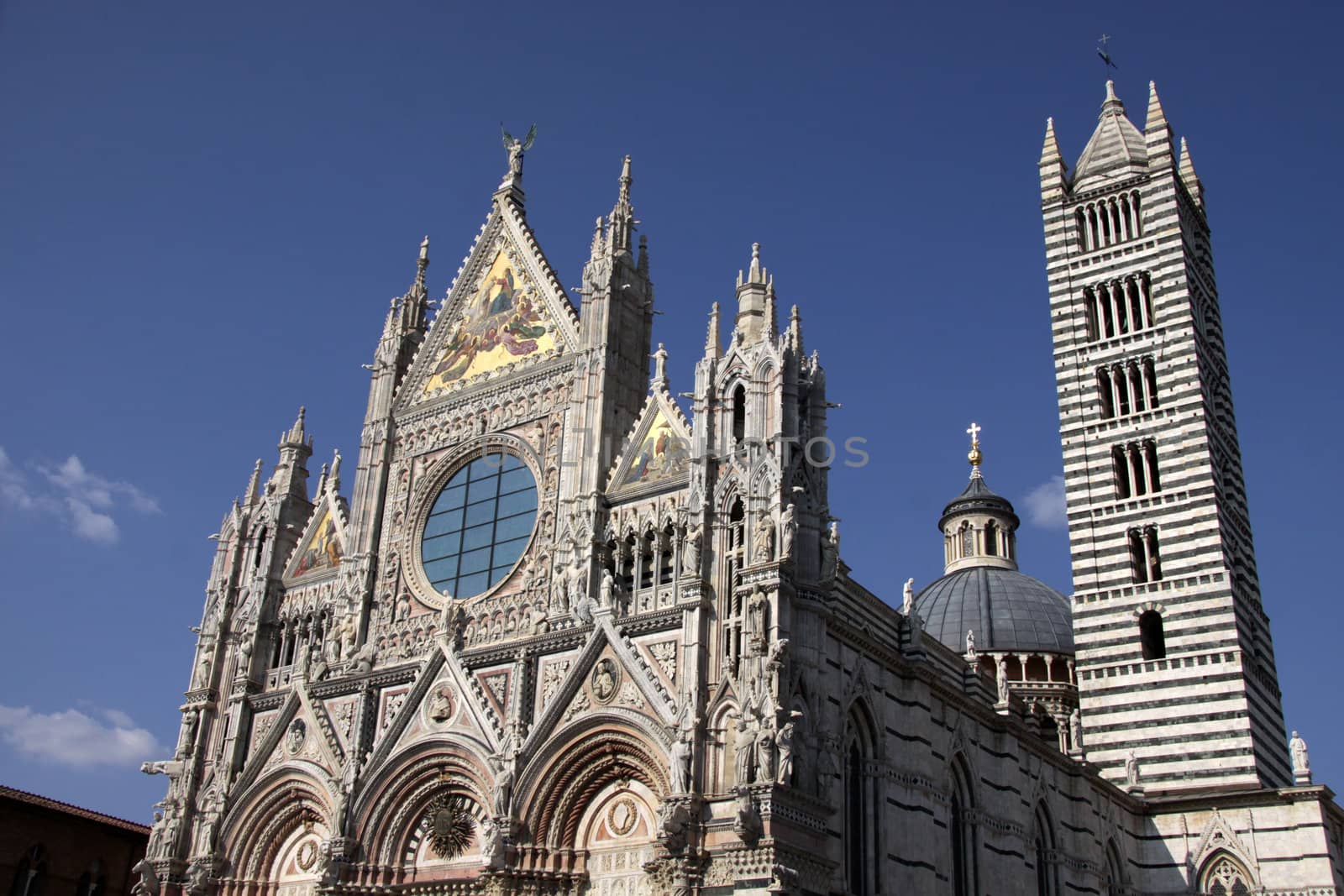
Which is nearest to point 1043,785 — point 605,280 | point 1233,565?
point 1233,565

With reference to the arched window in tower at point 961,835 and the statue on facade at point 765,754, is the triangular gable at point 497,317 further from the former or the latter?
the arched window in tower at point 961,835

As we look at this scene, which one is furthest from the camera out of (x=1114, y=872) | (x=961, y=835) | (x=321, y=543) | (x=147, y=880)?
(x=1114, y=872)

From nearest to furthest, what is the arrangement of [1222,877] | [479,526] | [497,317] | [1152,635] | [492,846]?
[492,846]
[479,526]
[497,317]
[1222,877]
[1152,635]

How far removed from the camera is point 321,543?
30031mm

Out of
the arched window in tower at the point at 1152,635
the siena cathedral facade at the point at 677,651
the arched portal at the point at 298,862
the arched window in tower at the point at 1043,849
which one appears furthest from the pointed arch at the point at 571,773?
the arched window in tower at the point at 1152,635

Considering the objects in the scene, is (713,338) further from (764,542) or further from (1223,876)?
(1223,876)

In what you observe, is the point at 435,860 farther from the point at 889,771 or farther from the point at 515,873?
the point at 889,771

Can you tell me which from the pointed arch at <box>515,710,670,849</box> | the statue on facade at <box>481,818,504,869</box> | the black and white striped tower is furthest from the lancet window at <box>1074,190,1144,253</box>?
the statue on facade at <box>481,818,504,869</box>

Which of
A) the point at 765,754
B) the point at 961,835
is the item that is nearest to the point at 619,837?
the point at 765,754

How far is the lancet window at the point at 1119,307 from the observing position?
124 feet

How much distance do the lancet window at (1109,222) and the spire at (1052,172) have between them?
1.03 m

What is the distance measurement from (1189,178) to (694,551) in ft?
87.1

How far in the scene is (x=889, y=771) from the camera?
77.3ft

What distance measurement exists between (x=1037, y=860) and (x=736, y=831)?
11493mm
